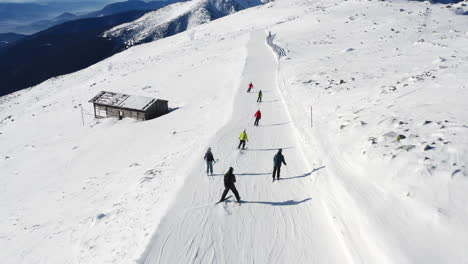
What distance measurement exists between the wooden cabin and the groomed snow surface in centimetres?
154

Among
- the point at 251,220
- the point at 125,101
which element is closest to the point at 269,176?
the point at 251,220

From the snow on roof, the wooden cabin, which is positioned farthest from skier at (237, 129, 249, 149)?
the snow on roof

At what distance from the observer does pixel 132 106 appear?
Answer: 38031mm

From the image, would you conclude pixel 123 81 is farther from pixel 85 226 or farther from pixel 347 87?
pixel 85 226

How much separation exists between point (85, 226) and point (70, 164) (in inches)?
560

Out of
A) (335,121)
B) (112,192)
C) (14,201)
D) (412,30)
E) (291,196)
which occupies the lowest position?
(14,201)

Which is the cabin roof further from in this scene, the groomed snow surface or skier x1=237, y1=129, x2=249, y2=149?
skier x1=237, y1=129, x2=249, y2=149

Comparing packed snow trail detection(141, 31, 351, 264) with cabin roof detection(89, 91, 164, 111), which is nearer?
packed snow trail detection(141, 31, 351, 264)

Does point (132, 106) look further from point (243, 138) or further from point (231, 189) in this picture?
point (231, 189)

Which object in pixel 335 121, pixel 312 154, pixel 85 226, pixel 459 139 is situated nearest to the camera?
pixel 459 139

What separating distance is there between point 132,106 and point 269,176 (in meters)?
26.1

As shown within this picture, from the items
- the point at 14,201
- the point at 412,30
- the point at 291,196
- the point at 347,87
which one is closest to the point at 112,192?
the point at 14,201

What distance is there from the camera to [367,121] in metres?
18.0

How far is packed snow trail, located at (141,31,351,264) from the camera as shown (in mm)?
10531
